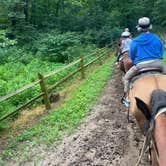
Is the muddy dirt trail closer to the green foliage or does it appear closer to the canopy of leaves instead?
the green foliage

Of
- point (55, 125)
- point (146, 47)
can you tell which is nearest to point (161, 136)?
point (146, 47)

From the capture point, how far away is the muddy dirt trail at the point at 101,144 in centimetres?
466

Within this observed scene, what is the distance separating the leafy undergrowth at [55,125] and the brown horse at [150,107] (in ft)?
6.72

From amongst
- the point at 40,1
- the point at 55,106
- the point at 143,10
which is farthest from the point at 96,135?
the point at 143,10

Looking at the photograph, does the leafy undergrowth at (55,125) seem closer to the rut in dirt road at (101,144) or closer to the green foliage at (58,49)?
the rut in dirt road at (101,144)

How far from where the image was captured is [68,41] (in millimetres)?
16578

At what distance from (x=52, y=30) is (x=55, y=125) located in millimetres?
15274

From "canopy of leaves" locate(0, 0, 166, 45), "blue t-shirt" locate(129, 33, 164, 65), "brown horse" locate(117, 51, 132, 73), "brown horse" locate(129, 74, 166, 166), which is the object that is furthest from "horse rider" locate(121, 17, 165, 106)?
"canopy of leaves" locate(0, 0, 166, 45)

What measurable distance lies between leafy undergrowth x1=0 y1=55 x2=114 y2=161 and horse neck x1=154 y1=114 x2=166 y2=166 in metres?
2.80

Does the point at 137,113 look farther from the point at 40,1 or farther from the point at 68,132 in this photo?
the point at 40,1

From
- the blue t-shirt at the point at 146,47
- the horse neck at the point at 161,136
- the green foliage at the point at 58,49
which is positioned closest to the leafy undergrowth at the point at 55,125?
the blue t-shirt at the point at 146,47

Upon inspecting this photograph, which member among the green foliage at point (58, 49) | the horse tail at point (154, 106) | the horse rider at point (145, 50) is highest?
the horse rider at point (145, 50)

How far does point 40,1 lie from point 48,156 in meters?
21.3

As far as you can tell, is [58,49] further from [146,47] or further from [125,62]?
[146,47]
